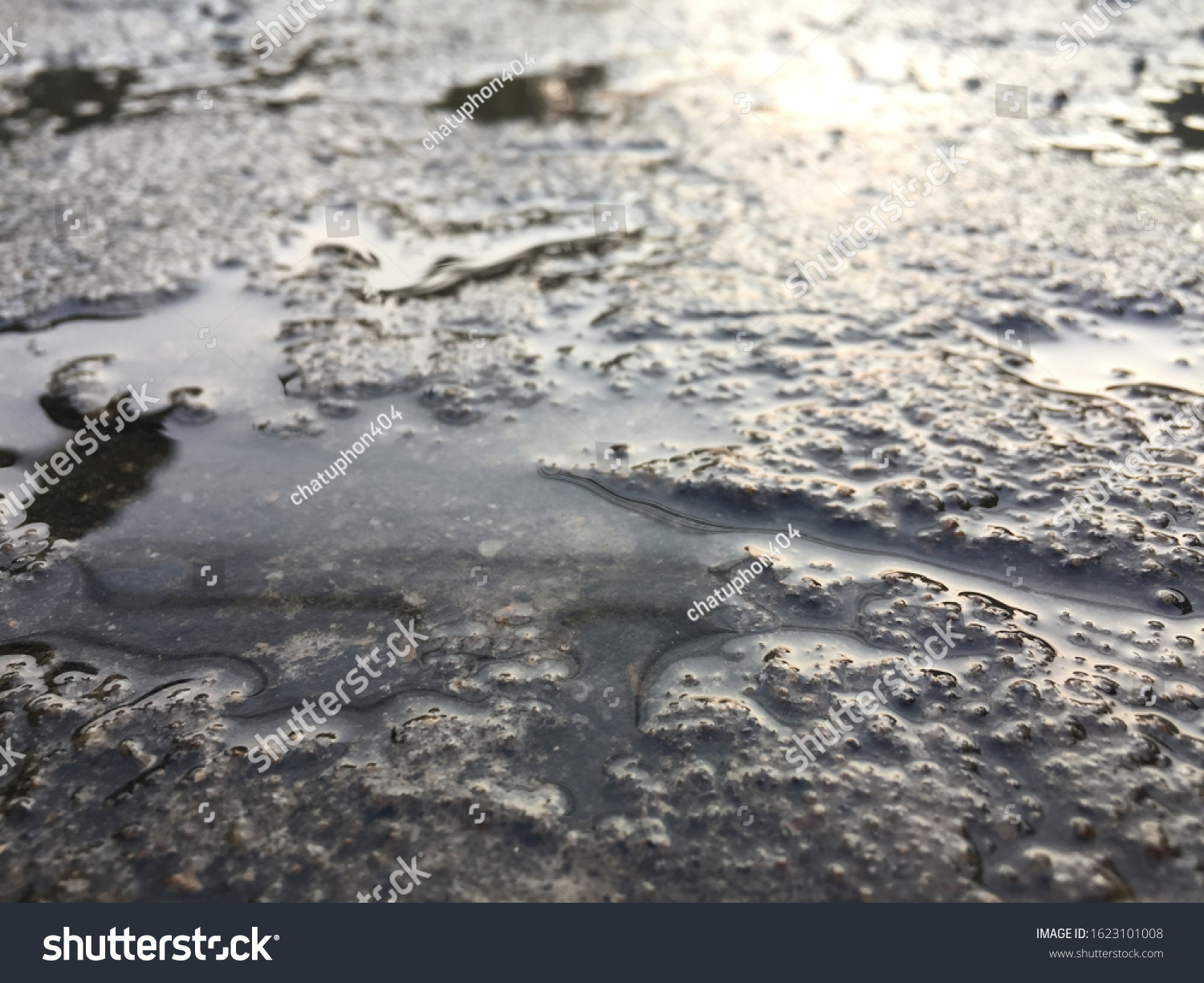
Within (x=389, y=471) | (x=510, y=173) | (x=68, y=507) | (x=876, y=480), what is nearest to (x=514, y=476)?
(x=389, y=471)

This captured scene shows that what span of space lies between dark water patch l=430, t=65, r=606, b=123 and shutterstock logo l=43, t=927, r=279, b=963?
3.88 m

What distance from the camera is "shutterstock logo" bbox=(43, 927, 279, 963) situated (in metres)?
1.62

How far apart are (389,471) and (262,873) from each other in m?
1.18

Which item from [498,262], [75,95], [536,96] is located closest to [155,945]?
[498,262]

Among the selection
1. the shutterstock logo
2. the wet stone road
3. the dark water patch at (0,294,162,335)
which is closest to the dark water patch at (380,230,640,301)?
the wet stone road

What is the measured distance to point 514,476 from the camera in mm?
2600

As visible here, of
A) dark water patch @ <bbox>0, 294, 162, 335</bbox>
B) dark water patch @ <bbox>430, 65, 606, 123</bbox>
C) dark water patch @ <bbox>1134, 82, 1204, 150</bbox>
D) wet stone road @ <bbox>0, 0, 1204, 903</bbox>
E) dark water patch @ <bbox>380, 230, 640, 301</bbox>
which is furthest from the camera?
dark water patch @ <bbox>430, 65, 606, 123</bbox>

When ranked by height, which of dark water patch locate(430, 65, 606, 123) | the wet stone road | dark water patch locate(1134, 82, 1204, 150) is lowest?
the wet stone road

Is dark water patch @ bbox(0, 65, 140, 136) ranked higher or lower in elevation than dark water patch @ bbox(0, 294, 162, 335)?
higher

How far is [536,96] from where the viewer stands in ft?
16.0

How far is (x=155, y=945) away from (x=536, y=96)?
4.24 m

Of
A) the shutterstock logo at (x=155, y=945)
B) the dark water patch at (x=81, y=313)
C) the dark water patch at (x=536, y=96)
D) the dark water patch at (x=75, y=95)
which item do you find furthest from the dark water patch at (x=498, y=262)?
the dark water patch at (x=75, y=95)

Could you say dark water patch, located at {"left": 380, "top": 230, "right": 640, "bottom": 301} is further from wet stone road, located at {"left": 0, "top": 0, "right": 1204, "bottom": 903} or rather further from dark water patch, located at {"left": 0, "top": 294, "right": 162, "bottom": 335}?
dark water patch, located at {"left": 0, "top": 294, "right": 162, "bottom": 335}

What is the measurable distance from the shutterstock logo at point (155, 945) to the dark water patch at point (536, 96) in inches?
153
